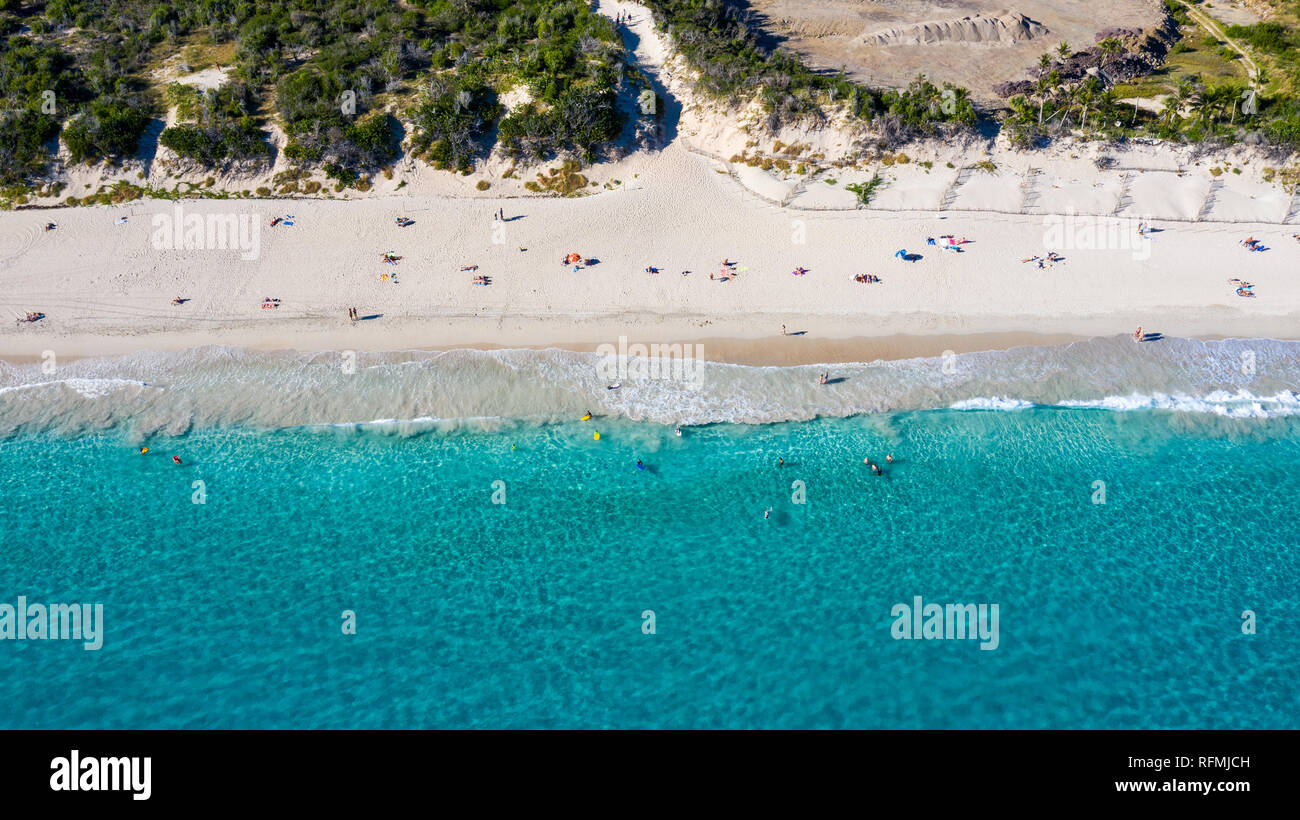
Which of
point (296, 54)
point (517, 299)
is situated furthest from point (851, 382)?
point (296, 54)

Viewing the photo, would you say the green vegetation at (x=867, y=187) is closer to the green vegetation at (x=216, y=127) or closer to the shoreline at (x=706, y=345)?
the shoreline at (x=706, y=345)

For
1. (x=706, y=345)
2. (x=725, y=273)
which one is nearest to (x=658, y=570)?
(x=706, y=345)

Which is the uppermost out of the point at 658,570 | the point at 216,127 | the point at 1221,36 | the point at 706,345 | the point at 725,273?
the point at 1221,36

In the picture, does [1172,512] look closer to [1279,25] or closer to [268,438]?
[268,438]

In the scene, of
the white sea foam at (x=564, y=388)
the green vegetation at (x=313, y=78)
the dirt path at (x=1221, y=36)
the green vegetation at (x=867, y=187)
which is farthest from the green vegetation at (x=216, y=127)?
the dirt path at (x=1221, y=36)

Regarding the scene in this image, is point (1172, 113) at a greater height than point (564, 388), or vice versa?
point (1172, 113)

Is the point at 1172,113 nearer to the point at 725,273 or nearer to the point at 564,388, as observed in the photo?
the point at 725,273
